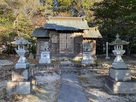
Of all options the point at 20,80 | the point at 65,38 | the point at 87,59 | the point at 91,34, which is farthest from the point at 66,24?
the point at 20,80

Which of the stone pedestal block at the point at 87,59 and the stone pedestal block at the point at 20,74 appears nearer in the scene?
the stone pedestal block at the point at 20,74

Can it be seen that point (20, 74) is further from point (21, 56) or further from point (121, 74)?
point (121, 74)

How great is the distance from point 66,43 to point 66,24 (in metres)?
1.98

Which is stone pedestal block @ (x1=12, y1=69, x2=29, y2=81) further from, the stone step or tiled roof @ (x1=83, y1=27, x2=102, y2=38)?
tiled roof @ (x1=83, y1=27, x2=102, y2=38)

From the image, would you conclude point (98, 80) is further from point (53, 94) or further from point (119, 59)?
point (53, 94)

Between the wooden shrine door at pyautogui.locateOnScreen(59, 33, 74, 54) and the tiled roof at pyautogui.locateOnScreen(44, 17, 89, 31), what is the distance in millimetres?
764

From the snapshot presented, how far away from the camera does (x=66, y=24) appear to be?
16.5m

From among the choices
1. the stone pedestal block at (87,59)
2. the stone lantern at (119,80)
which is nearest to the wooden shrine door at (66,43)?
the stone pedestal block at (87,59)

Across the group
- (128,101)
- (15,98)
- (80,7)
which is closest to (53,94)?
(15,98)

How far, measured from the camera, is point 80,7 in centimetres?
2520

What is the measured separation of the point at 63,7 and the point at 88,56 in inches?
577

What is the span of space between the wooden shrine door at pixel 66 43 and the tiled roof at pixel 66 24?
30.1 inches

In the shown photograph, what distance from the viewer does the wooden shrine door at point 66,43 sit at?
15.8 m

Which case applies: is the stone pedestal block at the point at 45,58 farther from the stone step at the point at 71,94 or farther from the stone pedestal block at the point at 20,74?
the stone pedestal block at the point at 20,74
